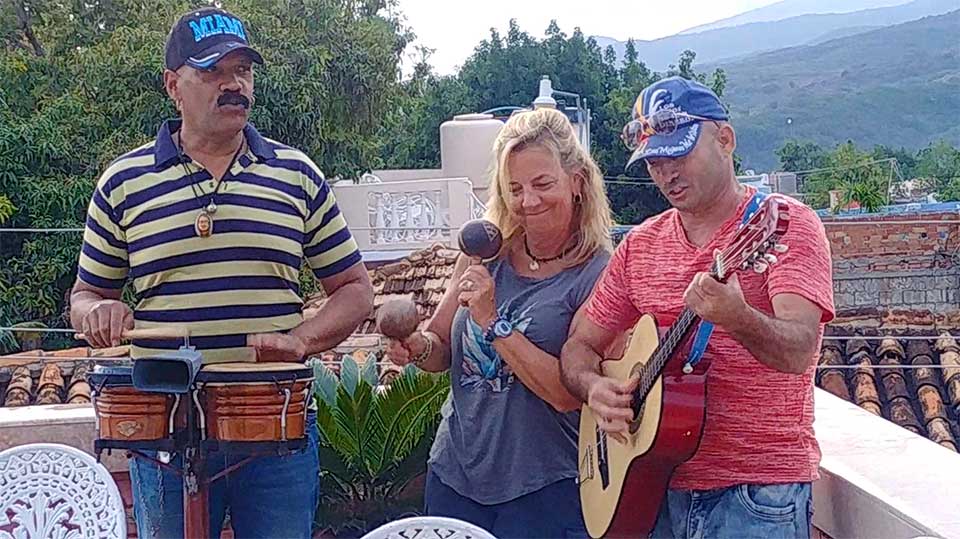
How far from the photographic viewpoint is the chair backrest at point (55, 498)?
236 cm

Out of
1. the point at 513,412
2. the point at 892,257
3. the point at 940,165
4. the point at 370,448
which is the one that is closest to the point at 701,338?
the point at 513,412

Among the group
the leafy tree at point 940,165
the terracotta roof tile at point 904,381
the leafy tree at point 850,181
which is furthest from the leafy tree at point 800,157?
the terracotta roof tile at point 904,381

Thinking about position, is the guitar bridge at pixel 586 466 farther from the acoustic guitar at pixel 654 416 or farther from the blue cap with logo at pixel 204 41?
the blue cap with logo at pixel 204 41

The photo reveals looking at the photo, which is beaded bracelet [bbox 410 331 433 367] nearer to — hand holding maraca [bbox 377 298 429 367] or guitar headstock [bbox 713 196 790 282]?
hand holding maraca [bbox 377 298 429 367]

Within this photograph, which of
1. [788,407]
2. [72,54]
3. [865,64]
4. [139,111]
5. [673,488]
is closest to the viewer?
[788,407]

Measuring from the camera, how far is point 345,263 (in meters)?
2.63

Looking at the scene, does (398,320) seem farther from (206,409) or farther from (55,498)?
(55,498)

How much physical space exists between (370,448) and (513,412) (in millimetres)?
966

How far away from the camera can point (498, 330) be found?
2.44 m

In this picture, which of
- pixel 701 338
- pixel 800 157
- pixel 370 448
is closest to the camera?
pixel 701 338

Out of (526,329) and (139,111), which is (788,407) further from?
(139,111)

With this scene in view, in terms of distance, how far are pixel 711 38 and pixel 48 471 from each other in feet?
460

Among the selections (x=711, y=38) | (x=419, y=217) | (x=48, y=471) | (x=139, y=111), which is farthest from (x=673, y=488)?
(x=711, y=38)

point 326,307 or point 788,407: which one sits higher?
point 326,307
